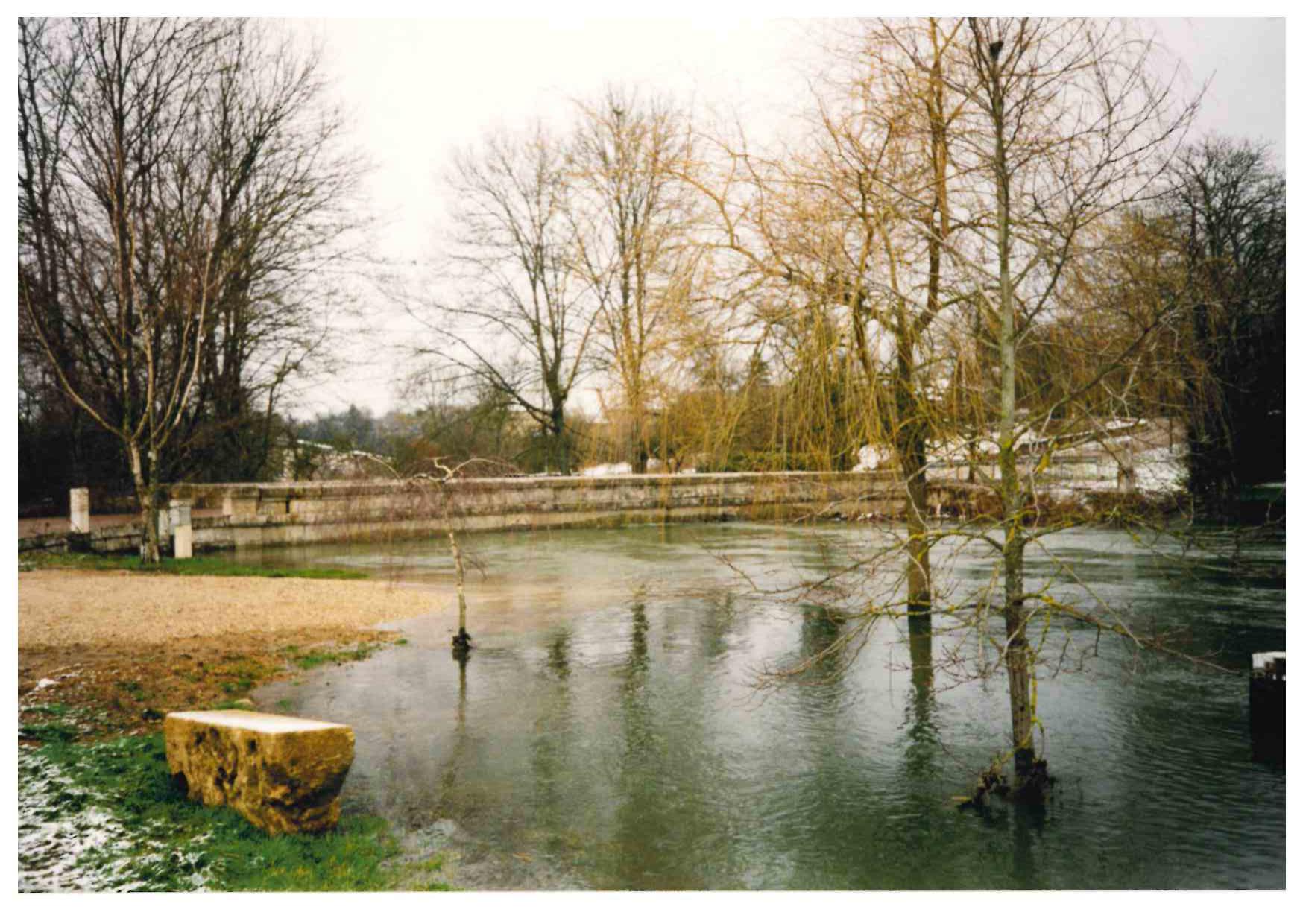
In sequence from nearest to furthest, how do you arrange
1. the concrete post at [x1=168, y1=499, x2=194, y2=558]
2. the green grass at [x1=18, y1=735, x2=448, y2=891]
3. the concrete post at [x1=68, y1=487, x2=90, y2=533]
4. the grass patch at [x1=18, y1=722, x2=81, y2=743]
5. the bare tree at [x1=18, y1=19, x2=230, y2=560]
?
1. the green grass at [x1=18, y1=735, x2=448, y2=891]
2. the grass patch at [x1=18, y1=722, x2=81, y2=743]
3. the bare tree at [x1=18, y1=19, x2=230, y2=560]
4. the concrete post at [x1=68, y1=487, x2=90, y2=533]
5. the concrete post at [x1=168, y1=499, x2=194, y2=558]

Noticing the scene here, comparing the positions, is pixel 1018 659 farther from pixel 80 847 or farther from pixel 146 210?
pixel 146 210

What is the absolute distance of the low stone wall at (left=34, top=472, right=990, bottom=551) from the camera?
6051mm

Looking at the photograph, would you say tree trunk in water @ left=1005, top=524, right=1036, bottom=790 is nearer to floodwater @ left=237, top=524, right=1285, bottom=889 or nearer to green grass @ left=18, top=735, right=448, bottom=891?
floodwater @ left=237, top=524, right=1285, bottom=889

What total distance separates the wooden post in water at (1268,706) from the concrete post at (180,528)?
387 inches

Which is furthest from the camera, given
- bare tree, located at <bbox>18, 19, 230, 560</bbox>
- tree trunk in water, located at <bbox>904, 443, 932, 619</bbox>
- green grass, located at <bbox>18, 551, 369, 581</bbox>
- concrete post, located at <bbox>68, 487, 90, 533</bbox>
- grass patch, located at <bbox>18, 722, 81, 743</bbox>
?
concrete post, located at <bbox>68, 487, 90, 533</bbox>

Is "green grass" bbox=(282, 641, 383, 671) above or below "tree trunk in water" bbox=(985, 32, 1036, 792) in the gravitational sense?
below

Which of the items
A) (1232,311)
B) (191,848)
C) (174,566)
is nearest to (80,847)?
(191,848)

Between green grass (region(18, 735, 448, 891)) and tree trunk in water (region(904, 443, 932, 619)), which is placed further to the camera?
tree trunk in water (region(904, 443, 932, 619))

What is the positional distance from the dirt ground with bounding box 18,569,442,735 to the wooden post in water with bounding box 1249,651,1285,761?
5.04m

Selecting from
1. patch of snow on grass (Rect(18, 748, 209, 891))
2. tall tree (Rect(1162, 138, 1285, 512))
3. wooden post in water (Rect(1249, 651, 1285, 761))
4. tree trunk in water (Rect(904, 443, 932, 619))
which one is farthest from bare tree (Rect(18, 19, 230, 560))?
wooden post in water (Rect(1249, 651, 1285, 761))

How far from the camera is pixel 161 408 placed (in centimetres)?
1030

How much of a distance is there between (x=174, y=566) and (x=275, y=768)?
6.88 metres

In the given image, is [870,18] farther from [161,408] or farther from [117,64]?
[161,408]

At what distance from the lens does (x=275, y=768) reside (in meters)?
3.61
